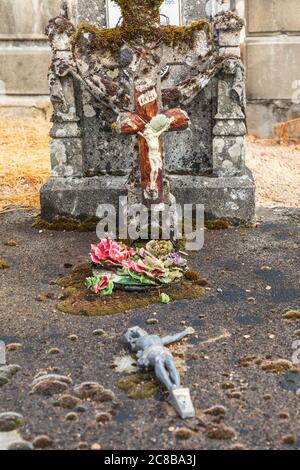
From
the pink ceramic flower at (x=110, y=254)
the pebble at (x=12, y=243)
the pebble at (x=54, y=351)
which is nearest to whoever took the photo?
the pebble at (x=54, y=351)

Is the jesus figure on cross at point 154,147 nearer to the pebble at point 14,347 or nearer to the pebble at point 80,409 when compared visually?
the pebble at point 14,347

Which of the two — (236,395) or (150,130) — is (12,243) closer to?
(150,130)

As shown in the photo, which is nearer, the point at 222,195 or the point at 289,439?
the point at 289,439

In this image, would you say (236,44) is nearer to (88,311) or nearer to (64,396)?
(88,311)

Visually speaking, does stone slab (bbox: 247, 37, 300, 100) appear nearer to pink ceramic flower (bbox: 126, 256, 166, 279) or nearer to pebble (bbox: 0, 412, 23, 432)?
pink ceramic flower (bbox: 126, 256, 166, 279)

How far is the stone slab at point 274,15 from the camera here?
1002cm

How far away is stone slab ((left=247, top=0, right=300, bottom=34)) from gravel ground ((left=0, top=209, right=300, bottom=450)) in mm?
4823

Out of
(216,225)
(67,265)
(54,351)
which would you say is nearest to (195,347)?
(54,351)

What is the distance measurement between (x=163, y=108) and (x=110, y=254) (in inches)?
69.5

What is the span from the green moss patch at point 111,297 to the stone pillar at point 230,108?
179 centimetres

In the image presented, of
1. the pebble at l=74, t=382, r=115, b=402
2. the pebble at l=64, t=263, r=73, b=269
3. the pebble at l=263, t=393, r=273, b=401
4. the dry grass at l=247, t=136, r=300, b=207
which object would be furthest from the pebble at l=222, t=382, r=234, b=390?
the dry grass at l=247, t=136, r=300, b=207

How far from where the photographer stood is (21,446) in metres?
3.20

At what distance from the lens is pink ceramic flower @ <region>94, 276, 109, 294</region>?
4.94 meters

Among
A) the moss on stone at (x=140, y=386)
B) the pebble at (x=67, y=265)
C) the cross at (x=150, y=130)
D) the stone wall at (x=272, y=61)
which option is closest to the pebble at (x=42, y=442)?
the moss on stone at (x=140, y=386)
